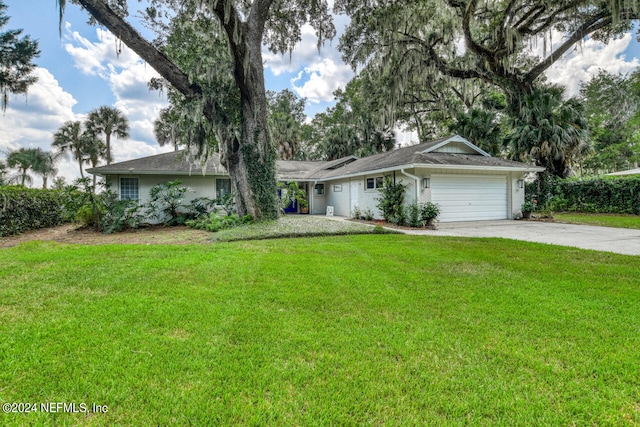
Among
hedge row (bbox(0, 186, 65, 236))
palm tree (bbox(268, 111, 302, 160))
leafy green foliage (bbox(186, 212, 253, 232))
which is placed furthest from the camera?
palm tree (bbox(268, 111, 302, 160))

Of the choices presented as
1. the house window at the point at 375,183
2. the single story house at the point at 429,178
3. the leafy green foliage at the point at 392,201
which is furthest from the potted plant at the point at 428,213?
the house window at the point at 375,183

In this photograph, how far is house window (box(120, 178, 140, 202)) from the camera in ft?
41.6

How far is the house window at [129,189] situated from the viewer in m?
12.7

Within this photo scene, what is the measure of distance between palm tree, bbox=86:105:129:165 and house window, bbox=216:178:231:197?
17.8 meters

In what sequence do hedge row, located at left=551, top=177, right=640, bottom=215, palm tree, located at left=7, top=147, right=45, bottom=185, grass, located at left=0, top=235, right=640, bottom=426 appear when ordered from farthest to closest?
palm tree, located at left=7, top=147, right=45, bottom=185 < hedge row, located at left=551, top=177, right=640, bottom=215 < grass, located at left=0, top=235, right=640, bottom=426

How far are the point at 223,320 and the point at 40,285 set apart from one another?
2.92m

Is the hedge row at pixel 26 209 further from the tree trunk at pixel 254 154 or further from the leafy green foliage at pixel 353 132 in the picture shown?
the leafy green foliage at pixel 353 132

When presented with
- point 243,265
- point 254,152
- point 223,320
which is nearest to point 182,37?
point 254,152

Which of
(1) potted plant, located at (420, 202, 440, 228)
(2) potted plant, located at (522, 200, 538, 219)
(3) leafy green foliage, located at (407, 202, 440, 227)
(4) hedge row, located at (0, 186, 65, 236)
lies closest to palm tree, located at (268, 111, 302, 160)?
(4) hedge row, located at (0, 186, 65, 236)

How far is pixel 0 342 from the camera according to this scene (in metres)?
2.41

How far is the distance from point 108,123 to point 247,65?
21.9 m

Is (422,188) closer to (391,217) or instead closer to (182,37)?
(391,217)

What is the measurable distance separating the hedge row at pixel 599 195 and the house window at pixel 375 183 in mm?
8997

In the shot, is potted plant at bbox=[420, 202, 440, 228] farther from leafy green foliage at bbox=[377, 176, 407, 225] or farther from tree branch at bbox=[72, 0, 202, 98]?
tree branch at bbox=[72, 0, 202, 98]
